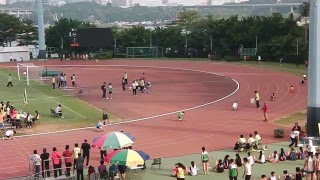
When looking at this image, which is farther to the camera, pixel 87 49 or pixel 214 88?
pixel 87 49

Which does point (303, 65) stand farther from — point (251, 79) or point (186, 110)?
point (186, 110)

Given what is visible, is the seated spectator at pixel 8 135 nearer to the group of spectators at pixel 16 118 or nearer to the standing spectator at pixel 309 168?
the group of spectators at pixel 16 118

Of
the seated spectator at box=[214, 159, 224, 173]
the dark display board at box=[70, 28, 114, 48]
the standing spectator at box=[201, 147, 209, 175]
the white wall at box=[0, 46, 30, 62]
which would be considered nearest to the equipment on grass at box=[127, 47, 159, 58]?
the dark display board at box=[70, 28, 114, 48]

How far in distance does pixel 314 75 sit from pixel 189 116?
40.6ft

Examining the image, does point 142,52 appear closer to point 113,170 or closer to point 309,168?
point 113,170

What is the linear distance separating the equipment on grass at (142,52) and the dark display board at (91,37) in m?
5.07

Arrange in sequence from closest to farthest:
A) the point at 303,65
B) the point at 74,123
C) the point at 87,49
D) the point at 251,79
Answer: the point at 74,123
the point at 251,79
the point at 303,65
the point at 87,49

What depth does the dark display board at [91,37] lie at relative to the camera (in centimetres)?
9600

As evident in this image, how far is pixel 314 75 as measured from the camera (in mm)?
29719

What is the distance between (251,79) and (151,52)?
Result: 42.0m

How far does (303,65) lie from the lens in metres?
75.6

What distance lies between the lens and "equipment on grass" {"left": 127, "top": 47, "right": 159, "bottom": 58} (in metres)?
101

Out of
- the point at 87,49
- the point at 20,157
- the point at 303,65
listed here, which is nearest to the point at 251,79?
the point at 303,65

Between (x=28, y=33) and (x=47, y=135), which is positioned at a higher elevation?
(x=28, y=33)
